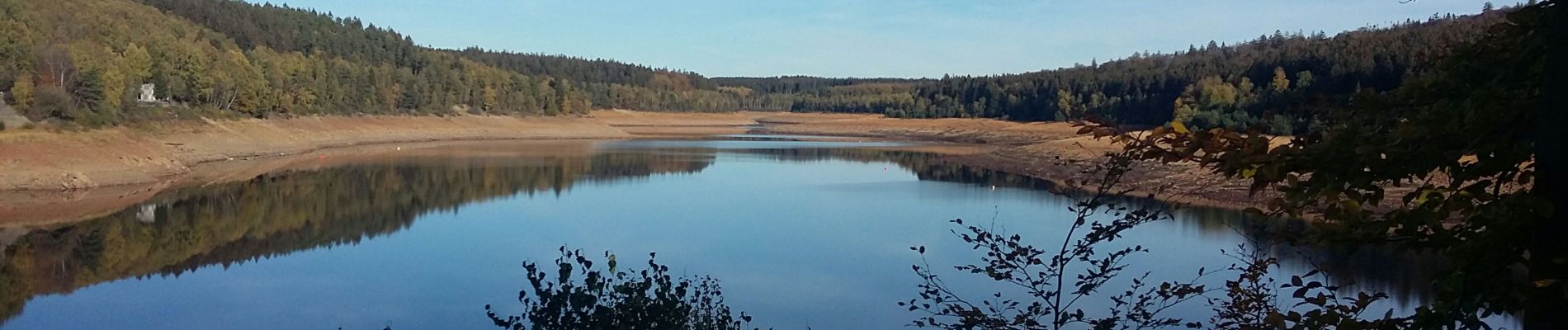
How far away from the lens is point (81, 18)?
65875mm

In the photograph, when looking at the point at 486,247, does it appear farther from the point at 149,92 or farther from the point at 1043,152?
Result: the point at 149,92

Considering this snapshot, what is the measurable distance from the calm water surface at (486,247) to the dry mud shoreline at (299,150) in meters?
1.43

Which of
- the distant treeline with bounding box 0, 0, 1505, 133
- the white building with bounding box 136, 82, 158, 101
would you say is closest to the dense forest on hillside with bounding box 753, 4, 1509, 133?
the distant treeline with bounding box 0, 0, 1505, 133

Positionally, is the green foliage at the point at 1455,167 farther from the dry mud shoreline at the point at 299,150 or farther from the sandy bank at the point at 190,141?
the sandy bank at the point at 190,141

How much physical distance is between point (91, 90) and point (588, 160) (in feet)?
55.6

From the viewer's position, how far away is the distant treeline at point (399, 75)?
37.9 metres

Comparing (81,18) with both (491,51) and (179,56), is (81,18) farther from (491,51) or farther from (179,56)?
(491,51)

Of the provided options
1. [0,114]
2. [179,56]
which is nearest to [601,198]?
[0,114]

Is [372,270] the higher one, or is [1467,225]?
[1467,225]

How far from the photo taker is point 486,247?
16.3 meters

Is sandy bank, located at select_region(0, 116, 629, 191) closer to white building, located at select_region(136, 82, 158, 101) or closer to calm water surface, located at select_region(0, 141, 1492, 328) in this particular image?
calm water surface, located at select_region(0, 141, 1492, 328)

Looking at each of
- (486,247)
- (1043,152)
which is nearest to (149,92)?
(1043,152)

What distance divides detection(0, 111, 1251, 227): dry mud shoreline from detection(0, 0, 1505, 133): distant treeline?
6.51 feet

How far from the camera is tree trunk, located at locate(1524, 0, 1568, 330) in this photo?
2.06 metres
